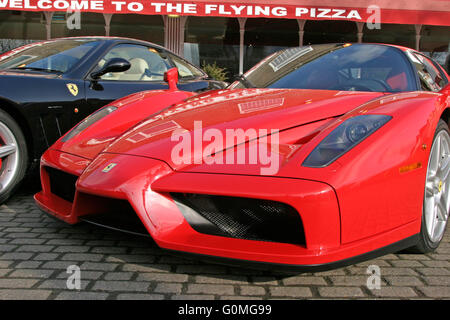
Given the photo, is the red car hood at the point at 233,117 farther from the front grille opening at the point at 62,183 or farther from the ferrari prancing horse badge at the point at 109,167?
the front grille opening at the point at 62,183

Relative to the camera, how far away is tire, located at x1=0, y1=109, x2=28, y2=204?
307cm

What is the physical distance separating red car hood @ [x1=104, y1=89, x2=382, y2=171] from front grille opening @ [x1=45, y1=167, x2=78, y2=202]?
0.28 meters

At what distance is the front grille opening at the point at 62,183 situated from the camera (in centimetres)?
240

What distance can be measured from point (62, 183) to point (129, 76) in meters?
1.91

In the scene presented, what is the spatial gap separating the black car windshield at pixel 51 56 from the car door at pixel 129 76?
20 cm

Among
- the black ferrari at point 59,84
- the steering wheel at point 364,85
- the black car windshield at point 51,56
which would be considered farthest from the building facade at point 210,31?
the steering wheel at point 364,85

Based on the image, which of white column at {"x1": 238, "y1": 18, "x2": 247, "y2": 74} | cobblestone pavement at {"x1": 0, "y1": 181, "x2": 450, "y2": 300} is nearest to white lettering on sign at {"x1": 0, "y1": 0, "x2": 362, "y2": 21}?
white column at {"x1": 238, "y1": 18, "x2": 247, "y2": 74}

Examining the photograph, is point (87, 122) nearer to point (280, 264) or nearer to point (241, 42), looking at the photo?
point (280, 264)

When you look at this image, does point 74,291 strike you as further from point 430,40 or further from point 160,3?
point 430,40

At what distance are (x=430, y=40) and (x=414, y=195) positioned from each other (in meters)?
15.1

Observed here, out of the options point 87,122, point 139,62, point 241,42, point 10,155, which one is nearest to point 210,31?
point 241,42

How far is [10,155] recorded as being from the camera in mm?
A: 3137

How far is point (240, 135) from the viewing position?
2051mm

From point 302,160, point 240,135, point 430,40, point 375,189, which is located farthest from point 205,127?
point 430,40
